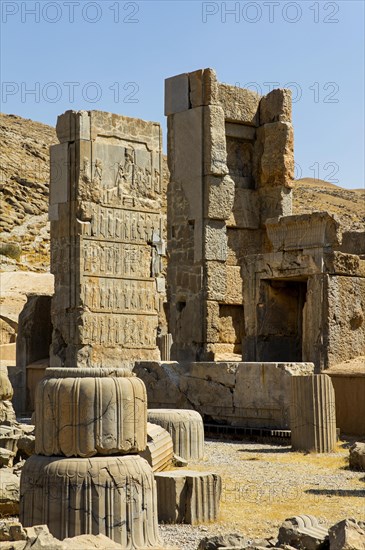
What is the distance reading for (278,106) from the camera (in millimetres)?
16516

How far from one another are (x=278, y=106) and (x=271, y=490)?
9.90 metres

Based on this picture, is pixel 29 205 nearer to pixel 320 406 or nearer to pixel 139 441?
pixel 320 406

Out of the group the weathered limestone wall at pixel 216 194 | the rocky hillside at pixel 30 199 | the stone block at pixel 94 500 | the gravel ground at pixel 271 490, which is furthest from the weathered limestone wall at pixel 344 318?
the rocky hillside at pixel 30 199

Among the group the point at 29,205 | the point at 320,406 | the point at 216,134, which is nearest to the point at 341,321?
the point at 320,406

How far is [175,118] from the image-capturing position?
16016 millimetres

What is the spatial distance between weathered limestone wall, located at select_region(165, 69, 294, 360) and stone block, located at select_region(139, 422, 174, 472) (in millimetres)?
7015

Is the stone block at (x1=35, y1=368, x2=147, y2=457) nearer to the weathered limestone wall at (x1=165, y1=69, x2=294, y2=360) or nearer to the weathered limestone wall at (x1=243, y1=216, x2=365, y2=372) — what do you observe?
the weathered limestone wall at (x1=243, y1=216, x2=365, y2=372)

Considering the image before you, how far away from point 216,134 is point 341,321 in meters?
4.33

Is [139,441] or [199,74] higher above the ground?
[199,74]

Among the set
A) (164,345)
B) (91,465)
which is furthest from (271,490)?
(164,345)

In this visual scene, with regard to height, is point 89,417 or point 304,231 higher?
point 304,231

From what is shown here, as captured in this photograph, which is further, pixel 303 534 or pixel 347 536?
pixel 303 534

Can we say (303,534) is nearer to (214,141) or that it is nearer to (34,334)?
(214,141)

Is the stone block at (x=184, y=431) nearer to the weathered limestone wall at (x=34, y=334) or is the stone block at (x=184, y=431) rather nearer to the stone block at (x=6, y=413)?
the stone block at (x=6, y=413)
